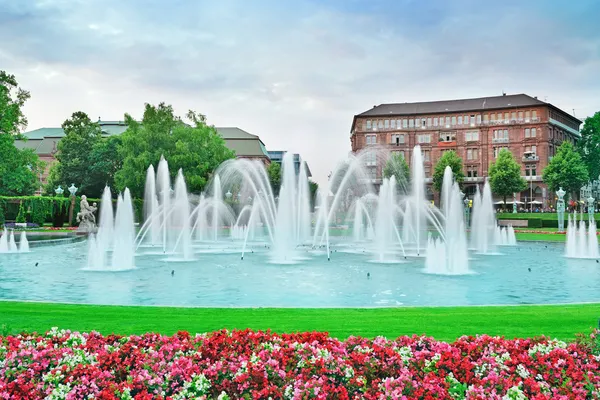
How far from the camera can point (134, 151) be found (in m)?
60.6

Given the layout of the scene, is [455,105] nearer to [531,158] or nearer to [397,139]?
[397,139]

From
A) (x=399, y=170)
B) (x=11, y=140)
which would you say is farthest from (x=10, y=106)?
(x=399, y=170)

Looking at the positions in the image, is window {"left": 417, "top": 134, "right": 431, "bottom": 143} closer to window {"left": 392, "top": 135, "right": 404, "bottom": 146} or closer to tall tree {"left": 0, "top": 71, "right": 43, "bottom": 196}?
window {"left": 392, "top": 135, "right": 404, "bottom": 146}

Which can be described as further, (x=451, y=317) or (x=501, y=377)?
(x=451, y=317)

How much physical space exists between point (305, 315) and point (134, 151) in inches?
2117

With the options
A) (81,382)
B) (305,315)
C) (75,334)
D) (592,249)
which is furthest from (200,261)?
(592,249)

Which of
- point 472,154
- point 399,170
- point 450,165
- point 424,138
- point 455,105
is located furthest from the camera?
point 424,138

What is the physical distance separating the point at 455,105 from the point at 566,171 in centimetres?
2679

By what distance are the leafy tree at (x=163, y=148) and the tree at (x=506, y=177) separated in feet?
149

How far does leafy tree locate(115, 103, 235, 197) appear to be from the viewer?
59.8 metres

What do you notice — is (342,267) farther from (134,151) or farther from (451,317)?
(134,151)

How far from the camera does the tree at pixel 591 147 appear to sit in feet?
268

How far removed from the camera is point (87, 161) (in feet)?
237

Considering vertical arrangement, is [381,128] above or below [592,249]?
above
